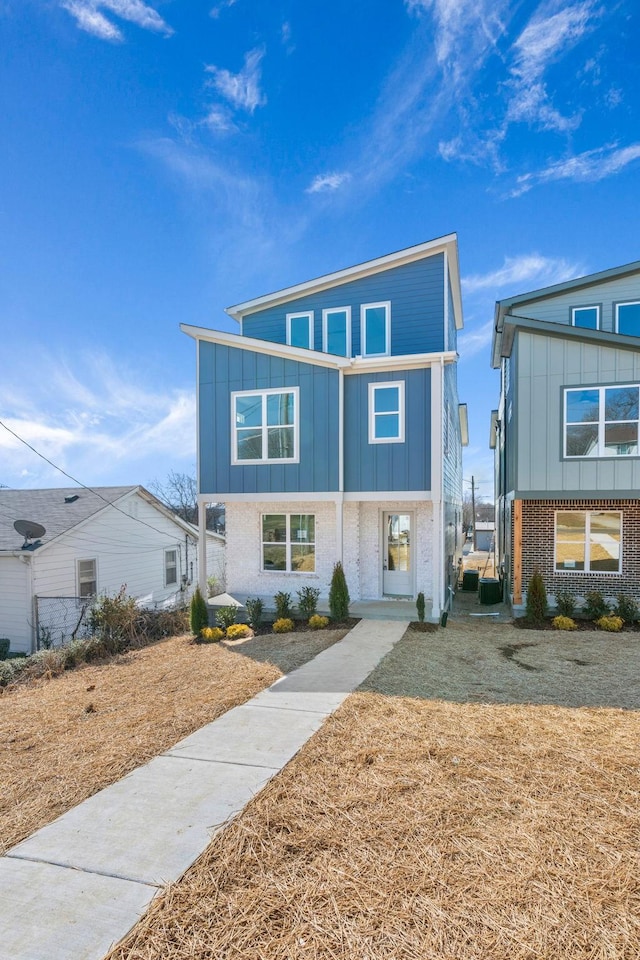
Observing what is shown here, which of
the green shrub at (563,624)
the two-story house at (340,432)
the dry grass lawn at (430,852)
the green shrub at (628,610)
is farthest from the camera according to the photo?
the two-story house at (340,432)

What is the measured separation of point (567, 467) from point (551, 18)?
9.15m

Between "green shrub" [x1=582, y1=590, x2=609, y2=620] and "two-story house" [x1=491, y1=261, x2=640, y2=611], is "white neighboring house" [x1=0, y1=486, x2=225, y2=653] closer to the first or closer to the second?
"two-story house" [x1=491, y1=261, x2=640, y2=611]

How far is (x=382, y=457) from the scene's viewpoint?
11.1 m

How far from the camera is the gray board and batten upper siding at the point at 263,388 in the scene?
1134cm

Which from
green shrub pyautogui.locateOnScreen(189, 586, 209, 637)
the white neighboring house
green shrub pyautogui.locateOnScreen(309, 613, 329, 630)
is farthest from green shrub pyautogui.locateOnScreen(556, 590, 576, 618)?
the white neighboring house

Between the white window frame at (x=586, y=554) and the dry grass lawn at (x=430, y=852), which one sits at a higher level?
the white window frame at (x=586, y=554)

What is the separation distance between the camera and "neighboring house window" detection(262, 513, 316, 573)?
12594 millimetres

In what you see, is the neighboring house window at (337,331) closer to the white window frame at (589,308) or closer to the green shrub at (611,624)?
the white window frame at (589,308)

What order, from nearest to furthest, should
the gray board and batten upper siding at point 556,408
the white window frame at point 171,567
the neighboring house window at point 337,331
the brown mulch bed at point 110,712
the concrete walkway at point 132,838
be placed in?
the concrete walkway at point 132,838
the brown mulch bed at point 110,712
the gray board and batten upper siding at point 556,408
the neighboring house window at point 337,331
the white window frame at point 171,567

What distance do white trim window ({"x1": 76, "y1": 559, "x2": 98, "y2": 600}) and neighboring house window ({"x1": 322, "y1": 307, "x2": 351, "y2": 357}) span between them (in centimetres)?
1015

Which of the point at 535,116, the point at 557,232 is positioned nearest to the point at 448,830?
the point at 535,116

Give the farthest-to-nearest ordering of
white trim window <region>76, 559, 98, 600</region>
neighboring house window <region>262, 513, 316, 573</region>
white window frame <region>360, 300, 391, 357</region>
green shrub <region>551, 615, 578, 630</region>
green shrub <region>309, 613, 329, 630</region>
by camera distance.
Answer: white trim window <region>76, 559, 98, 600</region>, white window frame <region>360, 300, 391, 357</region>, neighboring house window <region>262, 513, 316, 573</region>, green shrub <region>551, 615, 578, 630</region>, green shrub <region>309, 613, 329, 630</region>

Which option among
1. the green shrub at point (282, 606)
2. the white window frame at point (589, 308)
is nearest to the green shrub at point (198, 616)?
the green shrub at point (282, 606)

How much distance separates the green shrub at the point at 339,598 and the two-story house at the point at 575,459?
4.71m
